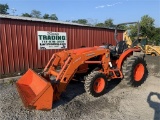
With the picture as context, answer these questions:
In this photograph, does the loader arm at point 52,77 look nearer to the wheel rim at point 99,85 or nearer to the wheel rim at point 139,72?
the wheel rim at point 99,85

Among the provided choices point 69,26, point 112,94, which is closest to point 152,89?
point 112,94

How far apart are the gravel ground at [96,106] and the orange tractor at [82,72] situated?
259 mm

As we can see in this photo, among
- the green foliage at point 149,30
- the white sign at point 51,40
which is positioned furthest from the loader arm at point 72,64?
the green foliage at point 149,30

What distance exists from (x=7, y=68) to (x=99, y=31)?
5.84 m

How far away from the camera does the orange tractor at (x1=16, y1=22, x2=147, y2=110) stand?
186 inches

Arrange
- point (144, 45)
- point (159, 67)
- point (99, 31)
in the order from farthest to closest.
→ 1. point (144, 45)
2. point (99, 31)
3. point (159, 67)

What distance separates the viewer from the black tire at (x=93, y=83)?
562 centimetres

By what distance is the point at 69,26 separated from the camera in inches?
401

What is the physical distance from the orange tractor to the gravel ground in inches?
10.2

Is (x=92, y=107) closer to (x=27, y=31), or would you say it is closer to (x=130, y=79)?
(x=130, y=79)

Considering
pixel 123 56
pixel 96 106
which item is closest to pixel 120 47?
pixel 123 56

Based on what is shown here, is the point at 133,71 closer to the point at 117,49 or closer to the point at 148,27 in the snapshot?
the point at 117,49

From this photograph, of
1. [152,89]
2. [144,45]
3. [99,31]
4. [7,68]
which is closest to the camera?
[152,89]

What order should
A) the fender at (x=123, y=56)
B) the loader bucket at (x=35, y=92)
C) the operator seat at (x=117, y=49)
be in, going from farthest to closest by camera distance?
the operator seat at (x=117, y=49), the fender at (x=123, y=56), the loader bucket at (x=35, y=92)
